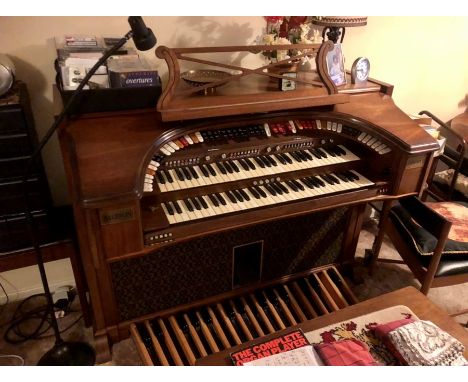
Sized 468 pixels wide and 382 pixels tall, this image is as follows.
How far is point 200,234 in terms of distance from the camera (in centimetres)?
159

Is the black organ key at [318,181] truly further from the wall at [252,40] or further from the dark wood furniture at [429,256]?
the wall at [252,40]

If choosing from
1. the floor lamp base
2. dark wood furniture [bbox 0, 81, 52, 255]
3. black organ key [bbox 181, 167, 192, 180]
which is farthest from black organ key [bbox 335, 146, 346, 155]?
the floor lamp base

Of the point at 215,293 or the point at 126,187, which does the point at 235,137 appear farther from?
the point at 215,293

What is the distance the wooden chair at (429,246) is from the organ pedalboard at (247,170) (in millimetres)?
258

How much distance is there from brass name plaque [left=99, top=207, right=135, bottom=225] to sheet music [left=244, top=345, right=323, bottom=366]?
65 cm

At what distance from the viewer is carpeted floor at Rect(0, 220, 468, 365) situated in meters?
1.92

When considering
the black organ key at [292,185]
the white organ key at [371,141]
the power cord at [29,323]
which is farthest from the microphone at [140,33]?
the power cord at [29,323]

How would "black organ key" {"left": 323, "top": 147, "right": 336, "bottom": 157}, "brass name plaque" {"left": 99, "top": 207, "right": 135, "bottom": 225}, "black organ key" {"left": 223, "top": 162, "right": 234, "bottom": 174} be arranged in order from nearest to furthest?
"brass name plaque" {"left": 99, "top": 207, "right": 135, "bottom": 225}, "black organ key" {"left": 223, "top": 162, "right": 234, "bottom": 174}, "black organ key" {"left": 323, "top": 147, "right": 336, "bottom": 157}

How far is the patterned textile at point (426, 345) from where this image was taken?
1278 millimetres

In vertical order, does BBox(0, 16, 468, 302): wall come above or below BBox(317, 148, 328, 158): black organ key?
above

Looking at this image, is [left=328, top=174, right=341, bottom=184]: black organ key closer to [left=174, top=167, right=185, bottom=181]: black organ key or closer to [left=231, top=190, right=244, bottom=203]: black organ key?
[left=231, top=190, right=244, bottom=203]: black organ key

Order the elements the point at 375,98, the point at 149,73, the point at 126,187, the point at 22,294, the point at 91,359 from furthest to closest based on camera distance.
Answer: the point at 22,294 → the point at 375,98 → the point at 91,359 → the point at 149,73 → the point at 126,187
